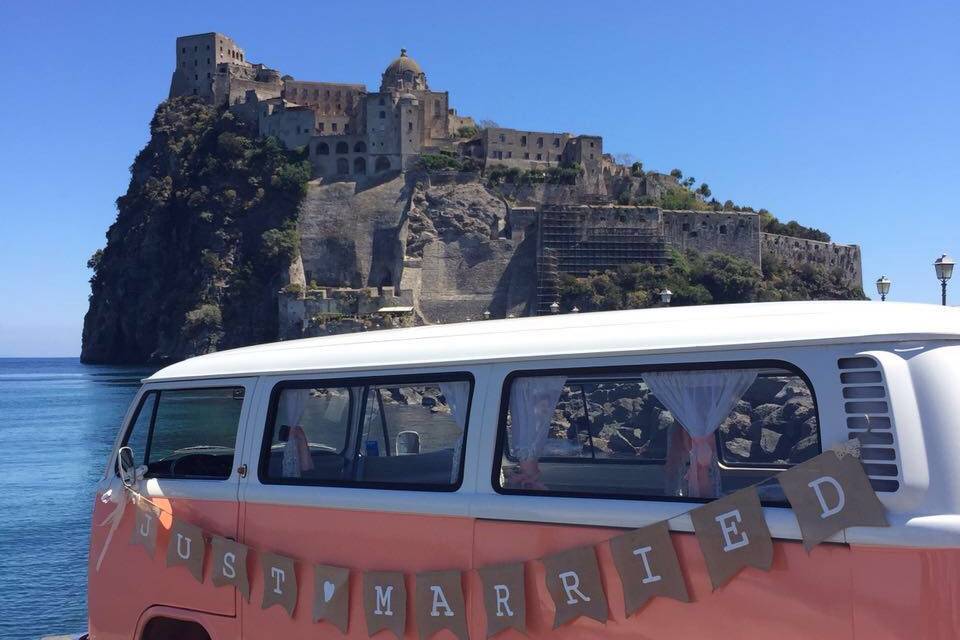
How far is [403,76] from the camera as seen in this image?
86625mm

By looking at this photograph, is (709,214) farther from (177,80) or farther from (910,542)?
(910,542)

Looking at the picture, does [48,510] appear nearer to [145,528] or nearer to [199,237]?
[145,528]

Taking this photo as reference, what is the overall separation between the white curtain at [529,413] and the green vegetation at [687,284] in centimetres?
6097

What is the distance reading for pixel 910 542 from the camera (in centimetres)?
284

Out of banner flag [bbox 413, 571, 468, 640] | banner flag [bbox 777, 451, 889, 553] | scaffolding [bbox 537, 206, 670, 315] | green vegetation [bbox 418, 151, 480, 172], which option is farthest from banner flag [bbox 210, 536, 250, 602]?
green vegetation [bbox 418, 151, 480, 172]

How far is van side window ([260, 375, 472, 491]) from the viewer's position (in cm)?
440

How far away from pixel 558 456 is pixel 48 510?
22.6 m

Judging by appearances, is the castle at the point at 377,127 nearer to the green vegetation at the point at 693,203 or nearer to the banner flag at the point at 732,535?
the green vegetation at the point at 693,203

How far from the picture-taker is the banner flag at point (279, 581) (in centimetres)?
442

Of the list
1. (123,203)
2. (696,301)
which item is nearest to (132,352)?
(123,203)

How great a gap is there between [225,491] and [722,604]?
2745 mm

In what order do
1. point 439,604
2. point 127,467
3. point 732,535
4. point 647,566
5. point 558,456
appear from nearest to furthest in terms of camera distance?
1. point 732,535
2. point 647,566
3. point 439,604
4. point 558,456
5. point 127,467

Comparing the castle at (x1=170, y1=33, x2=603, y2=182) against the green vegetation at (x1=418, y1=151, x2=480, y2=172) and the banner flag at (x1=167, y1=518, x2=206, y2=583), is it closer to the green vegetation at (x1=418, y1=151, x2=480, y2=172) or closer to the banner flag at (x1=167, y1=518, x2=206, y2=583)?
the green vegetation at (x1=418, y1=151, x2=480, y2=172)

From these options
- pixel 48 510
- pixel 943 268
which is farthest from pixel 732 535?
pixel 48 510
